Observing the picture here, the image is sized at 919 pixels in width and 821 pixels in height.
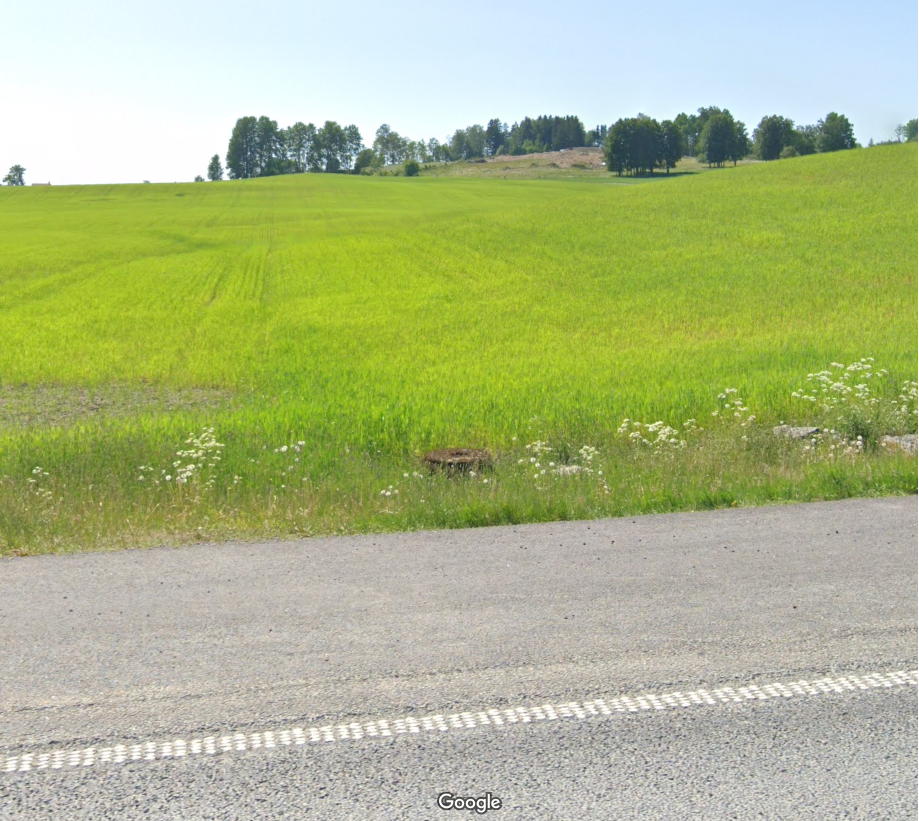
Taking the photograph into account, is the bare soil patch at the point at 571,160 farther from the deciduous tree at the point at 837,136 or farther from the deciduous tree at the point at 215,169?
the deciduous tree at the point at 215,169

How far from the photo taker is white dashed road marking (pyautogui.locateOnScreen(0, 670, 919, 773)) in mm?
3527

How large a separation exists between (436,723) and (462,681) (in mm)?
391

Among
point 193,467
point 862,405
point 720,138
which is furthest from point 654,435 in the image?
point 720,138

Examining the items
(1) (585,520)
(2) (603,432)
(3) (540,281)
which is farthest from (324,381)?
(3) (540,281)

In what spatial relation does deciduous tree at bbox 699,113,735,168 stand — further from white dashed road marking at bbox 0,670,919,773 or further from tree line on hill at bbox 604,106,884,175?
white dashed road marking at bbox 0,670,919,773

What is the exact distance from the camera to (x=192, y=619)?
491cm

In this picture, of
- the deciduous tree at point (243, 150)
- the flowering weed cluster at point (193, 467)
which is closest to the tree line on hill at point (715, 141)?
the deciduous tree at point (243, 150)

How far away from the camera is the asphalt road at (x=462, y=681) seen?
10.9ft

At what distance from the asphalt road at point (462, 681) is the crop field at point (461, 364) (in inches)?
55.2

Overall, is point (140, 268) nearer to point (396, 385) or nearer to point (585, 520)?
point (396, 385)

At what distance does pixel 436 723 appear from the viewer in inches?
148

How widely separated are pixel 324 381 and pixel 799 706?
13.9m

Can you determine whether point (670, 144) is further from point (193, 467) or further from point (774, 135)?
point (193, 467)

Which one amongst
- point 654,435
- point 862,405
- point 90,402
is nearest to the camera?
point 654,435
